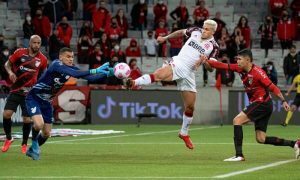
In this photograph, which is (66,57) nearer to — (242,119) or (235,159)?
(242,119)

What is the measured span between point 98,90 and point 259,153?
13.6 m

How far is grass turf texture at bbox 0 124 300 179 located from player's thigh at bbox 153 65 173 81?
155 cm

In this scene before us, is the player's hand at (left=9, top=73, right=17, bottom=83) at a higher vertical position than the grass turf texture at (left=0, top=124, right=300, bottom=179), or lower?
higher

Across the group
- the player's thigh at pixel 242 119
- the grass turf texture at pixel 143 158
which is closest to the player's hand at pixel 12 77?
the grass turf texture at pixel 143 158

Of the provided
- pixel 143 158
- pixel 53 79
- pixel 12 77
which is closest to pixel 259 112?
pixel 143 158

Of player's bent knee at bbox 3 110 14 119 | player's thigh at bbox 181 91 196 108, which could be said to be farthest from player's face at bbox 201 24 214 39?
player's bent knee at bbox 3 110 14 119

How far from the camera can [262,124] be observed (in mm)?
16938

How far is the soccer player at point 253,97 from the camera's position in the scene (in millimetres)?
16625

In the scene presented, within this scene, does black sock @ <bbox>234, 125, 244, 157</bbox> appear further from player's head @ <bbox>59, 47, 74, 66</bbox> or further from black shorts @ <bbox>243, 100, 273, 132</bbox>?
player's head @ <bbox>59, 47, 74, 66</bbox>

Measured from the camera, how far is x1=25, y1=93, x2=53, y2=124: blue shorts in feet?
56.8

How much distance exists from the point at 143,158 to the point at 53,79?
2.30 metres

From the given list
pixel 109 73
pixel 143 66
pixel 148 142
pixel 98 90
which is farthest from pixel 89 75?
pixel 143 66

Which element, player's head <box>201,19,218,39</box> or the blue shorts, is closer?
the blue shorts

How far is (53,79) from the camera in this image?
56.4 feet
